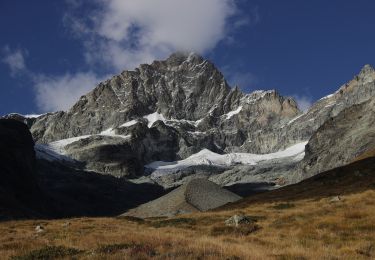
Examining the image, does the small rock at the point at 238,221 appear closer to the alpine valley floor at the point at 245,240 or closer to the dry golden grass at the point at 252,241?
the alpine valley floor at the point at 245,240

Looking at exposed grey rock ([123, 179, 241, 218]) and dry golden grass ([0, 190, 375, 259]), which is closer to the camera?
dry golden grass ([0, 190, 375, 259])

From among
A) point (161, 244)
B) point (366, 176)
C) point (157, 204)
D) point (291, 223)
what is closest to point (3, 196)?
point (157, 204)

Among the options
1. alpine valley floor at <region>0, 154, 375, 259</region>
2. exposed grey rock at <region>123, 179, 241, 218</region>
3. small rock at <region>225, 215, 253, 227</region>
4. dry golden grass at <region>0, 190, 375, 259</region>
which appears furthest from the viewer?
exposed grey rock at <region>123, 179, 241, 218</region>

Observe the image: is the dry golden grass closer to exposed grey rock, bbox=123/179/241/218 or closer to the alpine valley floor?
the alpine valley floor

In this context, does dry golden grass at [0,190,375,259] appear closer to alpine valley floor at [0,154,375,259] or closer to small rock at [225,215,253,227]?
alpine valley floor at [0,154,375,259]

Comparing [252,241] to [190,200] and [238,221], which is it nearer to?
[238,221]

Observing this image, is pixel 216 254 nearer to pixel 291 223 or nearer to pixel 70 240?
pixel 70 240

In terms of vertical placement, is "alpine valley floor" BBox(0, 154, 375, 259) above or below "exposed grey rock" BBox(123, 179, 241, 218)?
below

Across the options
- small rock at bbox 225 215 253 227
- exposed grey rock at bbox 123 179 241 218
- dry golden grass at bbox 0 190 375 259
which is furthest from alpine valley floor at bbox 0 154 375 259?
exposed grey rock at bbox 123 179 241 218

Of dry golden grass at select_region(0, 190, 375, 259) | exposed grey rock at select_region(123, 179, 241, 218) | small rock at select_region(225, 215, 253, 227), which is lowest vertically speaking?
dry golden grass at select_region(0, 190, 375, 259)

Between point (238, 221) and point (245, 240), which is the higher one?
point (238, 221)

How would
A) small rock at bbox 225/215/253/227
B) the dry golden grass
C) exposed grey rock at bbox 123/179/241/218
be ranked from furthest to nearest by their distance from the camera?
1. exposed grey rock at bbox 123/179/241/218
2. small rock at bbox 225/215/253/227
3. the dry golden grass

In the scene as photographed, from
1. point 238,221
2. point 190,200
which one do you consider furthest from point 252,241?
point 190,200

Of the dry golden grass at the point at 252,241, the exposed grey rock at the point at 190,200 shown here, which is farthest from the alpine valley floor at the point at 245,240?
the exposed grey rock at the point at 190,200
